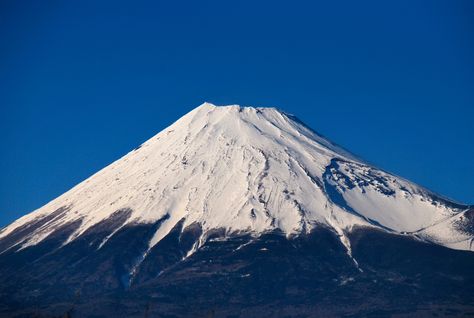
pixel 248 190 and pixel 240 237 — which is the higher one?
pixel 248 190

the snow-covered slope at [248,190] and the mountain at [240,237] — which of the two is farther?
the snow-covered slope at [248,190]

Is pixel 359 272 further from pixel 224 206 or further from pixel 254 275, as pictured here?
pixel 224 206

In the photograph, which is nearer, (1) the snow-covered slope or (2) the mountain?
(2) the mountain

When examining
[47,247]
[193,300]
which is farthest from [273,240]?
[47,247]
